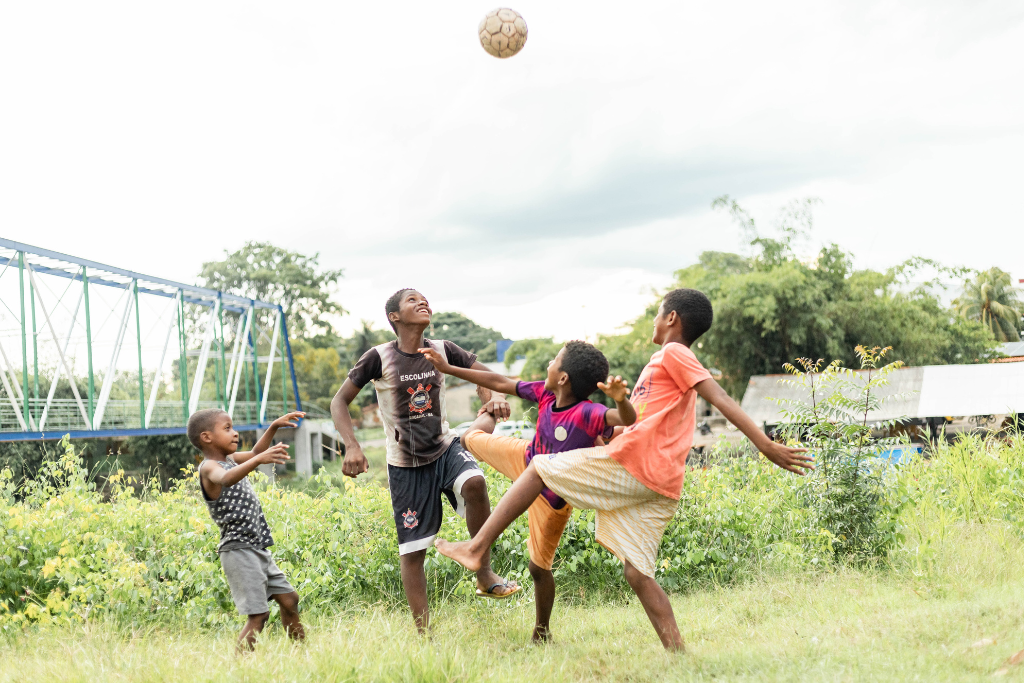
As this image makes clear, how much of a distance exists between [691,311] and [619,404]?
57 centimetres

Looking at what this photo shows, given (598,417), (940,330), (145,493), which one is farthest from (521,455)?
(940,330)

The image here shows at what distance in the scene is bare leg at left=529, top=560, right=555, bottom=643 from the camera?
396 cm

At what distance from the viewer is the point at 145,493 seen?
701cm

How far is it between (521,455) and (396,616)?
4.08 feet

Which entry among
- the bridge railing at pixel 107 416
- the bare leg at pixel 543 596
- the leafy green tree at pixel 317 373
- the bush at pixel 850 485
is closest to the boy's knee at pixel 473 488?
the bare leg at pixel 543 596

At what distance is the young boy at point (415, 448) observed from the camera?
423cm

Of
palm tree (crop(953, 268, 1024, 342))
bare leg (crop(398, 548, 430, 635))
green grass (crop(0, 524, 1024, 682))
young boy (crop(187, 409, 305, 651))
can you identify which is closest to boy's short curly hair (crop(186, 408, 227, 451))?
young boy (crop(187, 409, 305, 651))

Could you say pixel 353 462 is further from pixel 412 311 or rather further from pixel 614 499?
pixel 614 499

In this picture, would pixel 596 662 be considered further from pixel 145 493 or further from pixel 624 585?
pixel 145 493

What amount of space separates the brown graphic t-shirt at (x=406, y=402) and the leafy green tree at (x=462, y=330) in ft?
206

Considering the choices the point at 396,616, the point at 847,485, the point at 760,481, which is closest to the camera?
the point at 396,616

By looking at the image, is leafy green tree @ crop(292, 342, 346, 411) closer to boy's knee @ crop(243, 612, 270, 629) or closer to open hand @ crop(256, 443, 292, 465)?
boy's knee @ crop(243, 612, 270, 629)

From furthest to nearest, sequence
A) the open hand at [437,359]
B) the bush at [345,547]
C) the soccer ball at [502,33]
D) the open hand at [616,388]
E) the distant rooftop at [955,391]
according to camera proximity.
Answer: the distant rooftop at [955,391] < the soccer ball at [502,33] < the bush at [345,547] < the open hand at [437,359] < the open hand at [616,388]

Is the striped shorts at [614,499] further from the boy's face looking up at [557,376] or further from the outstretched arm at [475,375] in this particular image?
the outstretched arm at [475,375]
